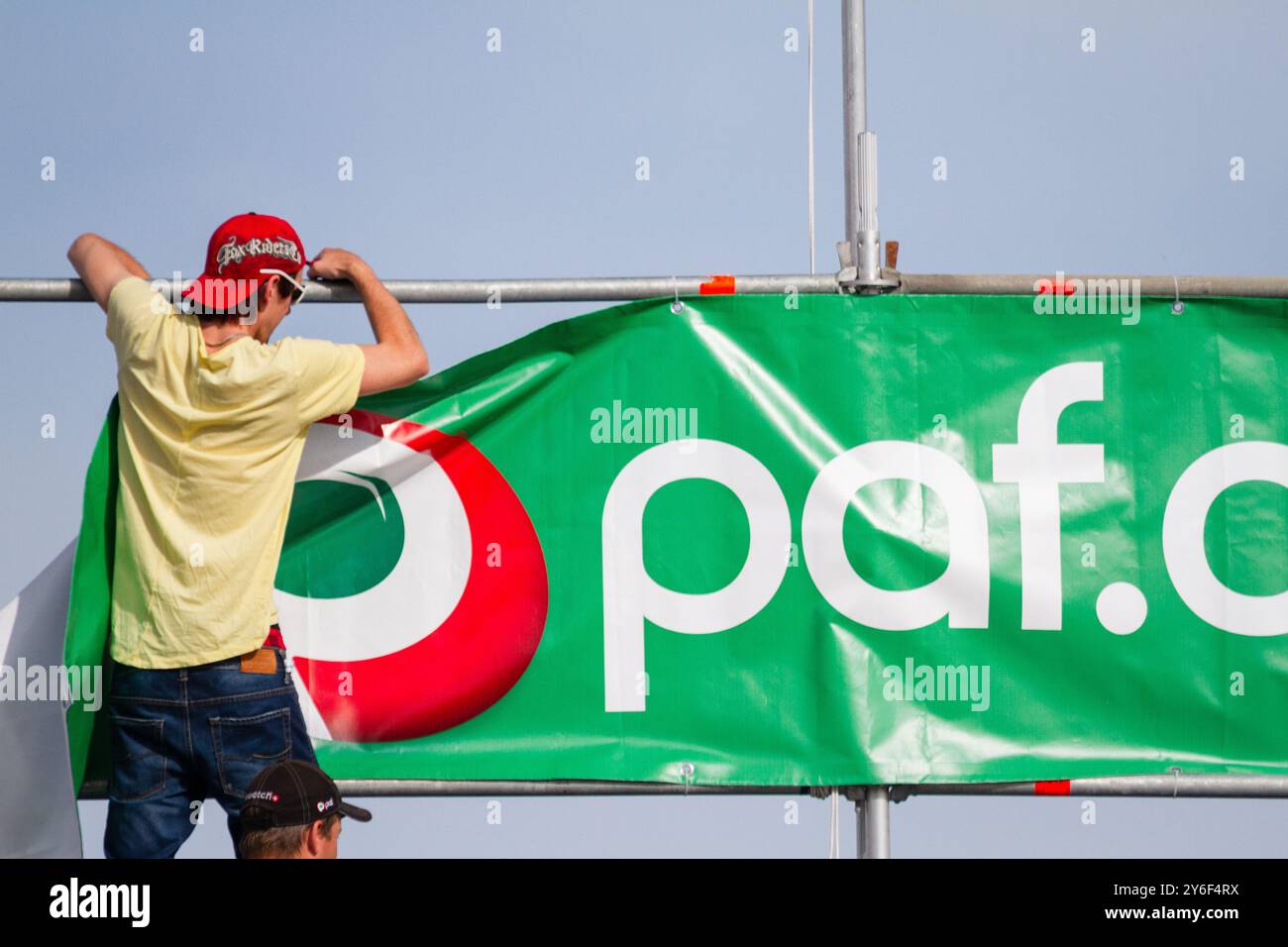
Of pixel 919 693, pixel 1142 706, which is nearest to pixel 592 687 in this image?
pixel 919 693

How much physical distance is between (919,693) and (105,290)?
265cm

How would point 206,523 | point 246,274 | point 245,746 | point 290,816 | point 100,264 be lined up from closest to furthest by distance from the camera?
point 290,816 → point 245,746 → point 206,523 → point 246,274 → point 100,264

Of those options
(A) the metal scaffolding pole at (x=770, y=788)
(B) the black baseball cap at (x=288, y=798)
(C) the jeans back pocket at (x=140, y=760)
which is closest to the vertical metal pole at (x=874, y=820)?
(A) the metal scaffolding pole at (x=770, y=788)

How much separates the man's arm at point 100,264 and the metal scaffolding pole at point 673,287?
75 millimetres

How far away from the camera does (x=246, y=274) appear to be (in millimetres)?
4430

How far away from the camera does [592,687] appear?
15.4 ft

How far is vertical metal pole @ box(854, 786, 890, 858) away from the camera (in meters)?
4.61

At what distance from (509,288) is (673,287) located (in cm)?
50

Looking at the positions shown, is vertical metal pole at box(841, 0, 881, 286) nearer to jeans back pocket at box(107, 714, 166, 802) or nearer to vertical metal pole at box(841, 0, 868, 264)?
vertical metal pole at box(841, 0, 868, 264)

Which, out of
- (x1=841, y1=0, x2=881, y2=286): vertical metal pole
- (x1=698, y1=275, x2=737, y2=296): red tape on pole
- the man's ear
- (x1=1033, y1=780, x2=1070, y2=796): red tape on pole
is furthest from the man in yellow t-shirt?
(x1=1033, y1=780, x2=1070, y2=796): red tape on pole

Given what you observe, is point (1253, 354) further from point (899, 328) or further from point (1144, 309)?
point (899, 328)

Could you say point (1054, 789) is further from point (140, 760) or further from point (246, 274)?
point (246, 274)

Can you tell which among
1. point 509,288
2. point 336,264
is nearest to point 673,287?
point 509,288

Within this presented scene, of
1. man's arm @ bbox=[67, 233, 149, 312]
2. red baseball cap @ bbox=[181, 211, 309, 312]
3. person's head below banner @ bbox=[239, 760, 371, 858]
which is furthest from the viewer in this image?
man's arm @ bbox=[67, 233, 149, 312]
